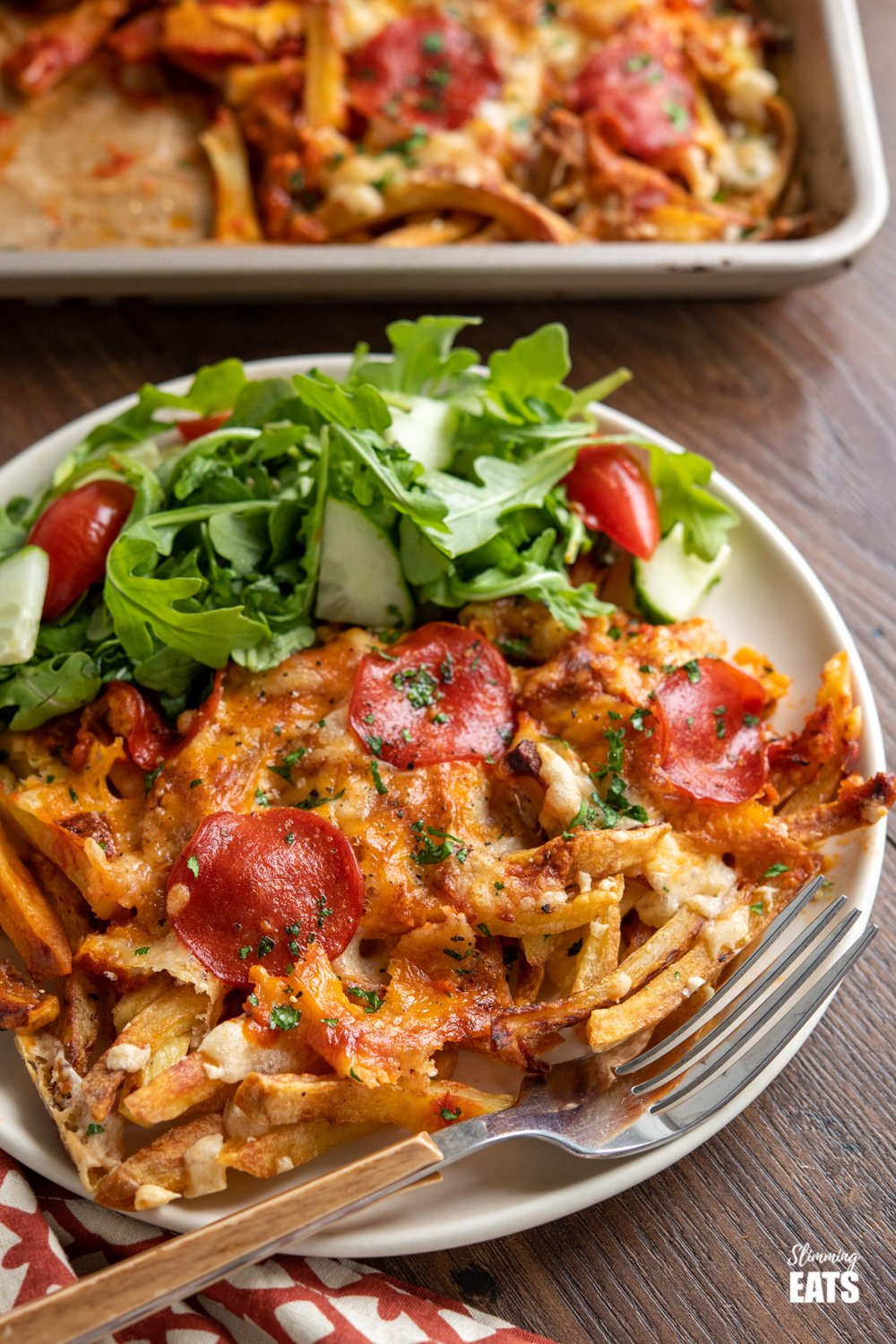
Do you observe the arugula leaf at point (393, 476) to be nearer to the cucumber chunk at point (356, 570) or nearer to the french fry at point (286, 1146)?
the cucumber chunk at point (356, 570)

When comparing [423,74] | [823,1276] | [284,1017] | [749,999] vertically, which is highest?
[423,74]

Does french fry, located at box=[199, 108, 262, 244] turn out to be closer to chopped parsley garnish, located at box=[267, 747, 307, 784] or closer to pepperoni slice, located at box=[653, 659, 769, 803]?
chopped parsley garnish, located at box=[267, 747, 307, 784]

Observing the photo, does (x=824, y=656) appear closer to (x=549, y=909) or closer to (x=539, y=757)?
(x=539, y=757)

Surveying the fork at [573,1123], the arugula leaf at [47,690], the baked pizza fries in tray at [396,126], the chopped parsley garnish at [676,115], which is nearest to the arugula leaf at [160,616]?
the arugula leaf at [47,690]

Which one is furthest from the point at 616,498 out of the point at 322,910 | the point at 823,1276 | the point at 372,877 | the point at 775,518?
the point at 823,1276

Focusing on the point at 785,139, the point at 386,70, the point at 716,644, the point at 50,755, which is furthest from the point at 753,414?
the point at 50,755

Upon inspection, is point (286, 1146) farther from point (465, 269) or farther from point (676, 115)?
point (676, 115)

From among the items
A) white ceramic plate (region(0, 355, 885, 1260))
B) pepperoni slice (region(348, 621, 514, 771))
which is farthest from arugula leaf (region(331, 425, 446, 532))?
white ceramic plate (region(0, 355, 885, 1260))
